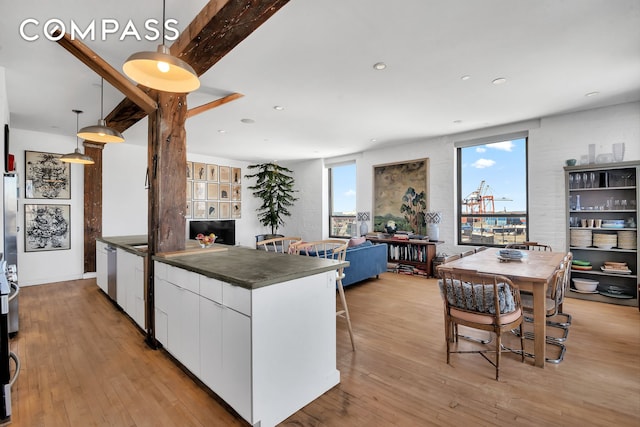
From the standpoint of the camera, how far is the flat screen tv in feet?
23.4

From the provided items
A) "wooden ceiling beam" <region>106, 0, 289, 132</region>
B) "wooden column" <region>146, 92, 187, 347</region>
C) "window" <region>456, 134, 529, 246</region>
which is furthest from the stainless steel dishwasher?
"window" <region>456, 134, 529, 246</region>

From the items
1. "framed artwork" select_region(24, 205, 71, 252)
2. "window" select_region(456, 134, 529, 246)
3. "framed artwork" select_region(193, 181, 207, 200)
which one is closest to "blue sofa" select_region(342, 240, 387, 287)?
"window" select_region(456, 134, 529, 246)

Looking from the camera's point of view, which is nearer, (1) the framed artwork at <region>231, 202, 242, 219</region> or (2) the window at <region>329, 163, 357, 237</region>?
(2) the window at <region>329, 163, 357, 237</region>

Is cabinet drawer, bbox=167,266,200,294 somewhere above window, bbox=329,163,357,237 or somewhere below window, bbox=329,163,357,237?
below

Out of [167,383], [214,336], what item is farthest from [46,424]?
[214,336]

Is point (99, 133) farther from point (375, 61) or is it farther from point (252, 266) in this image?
point (375, 61)

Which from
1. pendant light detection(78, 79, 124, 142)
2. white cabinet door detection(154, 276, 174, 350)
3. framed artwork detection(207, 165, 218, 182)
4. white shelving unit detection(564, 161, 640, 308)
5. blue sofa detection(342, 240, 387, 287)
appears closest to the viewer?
white cabinet door detection(154, 276, 174, 350)

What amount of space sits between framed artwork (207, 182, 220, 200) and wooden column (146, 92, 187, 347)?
16.2 ft

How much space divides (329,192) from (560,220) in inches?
199

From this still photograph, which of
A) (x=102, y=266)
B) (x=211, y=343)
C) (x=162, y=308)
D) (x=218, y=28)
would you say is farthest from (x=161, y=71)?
(x=102, y=266)

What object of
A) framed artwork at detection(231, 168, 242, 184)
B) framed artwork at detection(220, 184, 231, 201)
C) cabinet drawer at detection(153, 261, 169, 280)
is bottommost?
cabinet drawer at detection(153, 261, 169, 280)

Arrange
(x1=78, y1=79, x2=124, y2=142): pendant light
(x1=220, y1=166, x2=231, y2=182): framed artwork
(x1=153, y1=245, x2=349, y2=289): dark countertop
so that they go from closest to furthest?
(x1=153, y1=245, x2=349, y2=289): dark countertop → (x1=78, y1=79, x2=124, y2=142): pendant light → (x1=220, y1=166, x2=231, y2=182): framed artwork

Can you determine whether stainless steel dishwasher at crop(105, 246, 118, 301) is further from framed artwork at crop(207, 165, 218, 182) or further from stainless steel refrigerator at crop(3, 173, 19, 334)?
framed artwork at crop(207, 165, 218, 182)

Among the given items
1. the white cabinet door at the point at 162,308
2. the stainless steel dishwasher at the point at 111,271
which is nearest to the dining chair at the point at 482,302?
the white cabinet door at the point at 162,308
